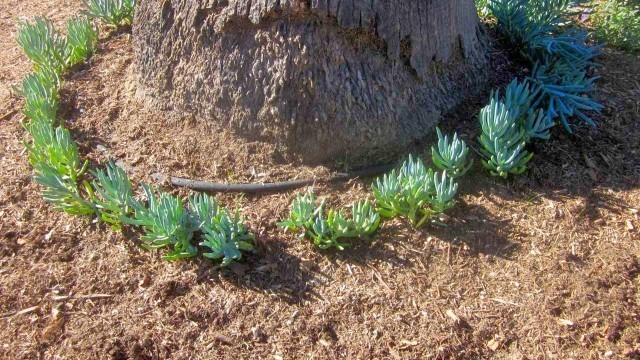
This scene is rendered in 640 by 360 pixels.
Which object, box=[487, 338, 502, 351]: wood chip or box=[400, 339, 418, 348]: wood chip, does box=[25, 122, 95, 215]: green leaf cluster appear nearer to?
box=[400, 339, 418, 348]: wood chip

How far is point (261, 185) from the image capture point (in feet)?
9.16

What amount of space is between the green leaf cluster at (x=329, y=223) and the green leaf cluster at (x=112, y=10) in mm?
1932

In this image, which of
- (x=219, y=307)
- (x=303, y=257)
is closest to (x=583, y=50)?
(x=303, y=257)

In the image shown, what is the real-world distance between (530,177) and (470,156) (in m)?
0.28

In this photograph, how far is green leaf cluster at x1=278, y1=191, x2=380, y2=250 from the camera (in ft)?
8.11

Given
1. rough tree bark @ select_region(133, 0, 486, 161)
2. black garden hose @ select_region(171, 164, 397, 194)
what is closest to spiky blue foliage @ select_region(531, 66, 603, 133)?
rough tree bark @ select_region(133, 0, 486, 161)

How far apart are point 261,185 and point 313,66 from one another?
0.57 m

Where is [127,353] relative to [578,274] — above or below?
below

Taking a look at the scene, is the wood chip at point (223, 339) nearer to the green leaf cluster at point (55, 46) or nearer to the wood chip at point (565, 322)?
the wood chip at point (565, 322)

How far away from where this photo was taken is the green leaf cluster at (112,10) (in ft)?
12.2

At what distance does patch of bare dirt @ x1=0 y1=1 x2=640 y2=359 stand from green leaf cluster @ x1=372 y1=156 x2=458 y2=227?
0.28 ft

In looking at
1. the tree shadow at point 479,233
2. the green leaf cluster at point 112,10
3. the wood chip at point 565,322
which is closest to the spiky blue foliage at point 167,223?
the tree shadow at point 479,233

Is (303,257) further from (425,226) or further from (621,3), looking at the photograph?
(621,3)

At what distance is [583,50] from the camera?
3.17 meters
